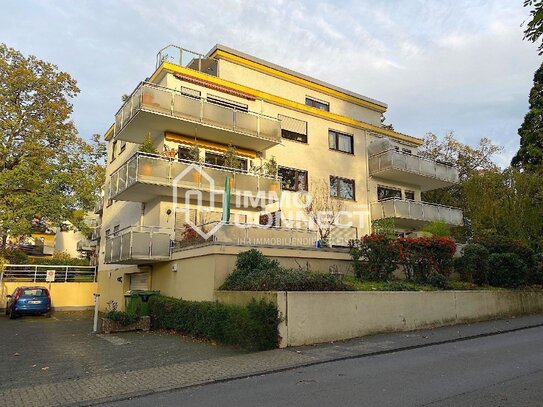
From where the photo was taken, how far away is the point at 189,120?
18.0 m

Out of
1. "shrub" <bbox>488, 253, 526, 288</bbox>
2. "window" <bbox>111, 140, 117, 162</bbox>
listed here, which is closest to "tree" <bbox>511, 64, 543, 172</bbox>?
"shrub" <bbox>488, 253, 526, 288</bbox>

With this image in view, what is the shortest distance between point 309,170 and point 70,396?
57.4 feet

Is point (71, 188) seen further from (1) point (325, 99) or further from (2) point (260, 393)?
(2) point (260, 393)

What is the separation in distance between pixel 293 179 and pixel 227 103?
488 centimetres

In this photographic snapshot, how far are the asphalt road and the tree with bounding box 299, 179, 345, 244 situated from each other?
499 inches

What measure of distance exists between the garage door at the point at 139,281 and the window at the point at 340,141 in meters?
11.9

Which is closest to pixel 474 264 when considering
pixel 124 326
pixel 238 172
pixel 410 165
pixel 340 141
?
pixel 410 165

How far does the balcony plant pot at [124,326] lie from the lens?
13.8 m

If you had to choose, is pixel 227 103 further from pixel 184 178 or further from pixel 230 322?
pixel 230 322

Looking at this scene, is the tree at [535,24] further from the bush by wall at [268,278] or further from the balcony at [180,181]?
the balcony at [180,181]

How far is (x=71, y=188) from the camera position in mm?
26703

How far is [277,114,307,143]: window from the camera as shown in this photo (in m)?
22.7

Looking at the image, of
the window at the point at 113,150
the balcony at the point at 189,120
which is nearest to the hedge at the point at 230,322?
the balcony at the point at 189,120

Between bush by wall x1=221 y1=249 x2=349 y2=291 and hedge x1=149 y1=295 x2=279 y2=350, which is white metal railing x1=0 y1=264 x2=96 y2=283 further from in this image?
bush by wall x1=221 y1=249 x2=349 y2=291
